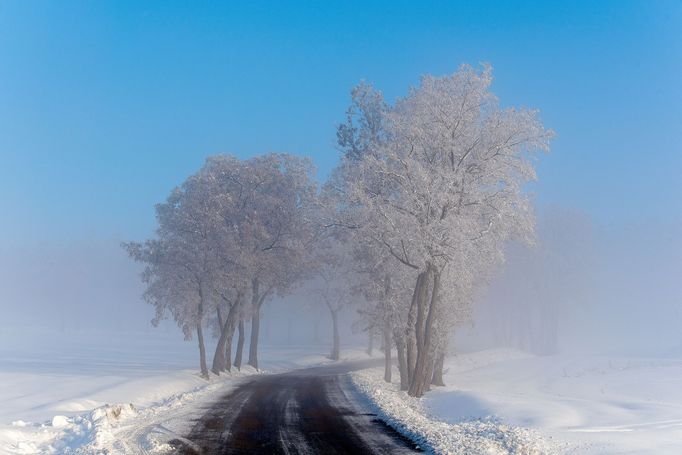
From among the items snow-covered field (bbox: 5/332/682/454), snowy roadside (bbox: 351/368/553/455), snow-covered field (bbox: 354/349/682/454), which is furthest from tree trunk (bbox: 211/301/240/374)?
snowy roadside (bbox: 351/368/553/455)

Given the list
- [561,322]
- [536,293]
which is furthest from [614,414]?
[561,322]

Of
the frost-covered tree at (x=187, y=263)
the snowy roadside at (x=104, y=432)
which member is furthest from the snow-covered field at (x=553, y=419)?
the frost-covered tree at (x=187, y=263)

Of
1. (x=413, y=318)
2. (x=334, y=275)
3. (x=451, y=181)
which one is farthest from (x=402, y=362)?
(x=334, y=275)

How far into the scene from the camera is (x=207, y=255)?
36312 millimetres

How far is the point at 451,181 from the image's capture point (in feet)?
85.9

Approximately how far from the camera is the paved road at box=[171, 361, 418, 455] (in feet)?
45.3

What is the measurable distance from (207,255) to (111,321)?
107351 mm

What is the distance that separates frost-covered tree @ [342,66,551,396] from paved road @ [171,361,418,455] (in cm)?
717

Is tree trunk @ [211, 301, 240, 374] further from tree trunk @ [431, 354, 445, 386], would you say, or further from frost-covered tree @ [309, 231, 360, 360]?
tree trunk @ [431, 354, 445, 386]

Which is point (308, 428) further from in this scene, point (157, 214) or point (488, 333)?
point (488, 333)

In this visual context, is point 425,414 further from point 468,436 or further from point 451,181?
point 451,181

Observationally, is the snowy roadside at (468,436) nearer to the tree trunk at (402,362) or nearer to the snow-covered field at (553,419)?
the snow-covered field at (553,419)

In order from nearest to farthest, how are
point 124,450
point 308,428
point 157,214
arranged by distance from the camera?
point 124,450, point 308,428, point 157,214

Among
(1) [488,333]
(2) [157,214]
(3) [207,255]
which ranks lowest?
(1) [488,333]
